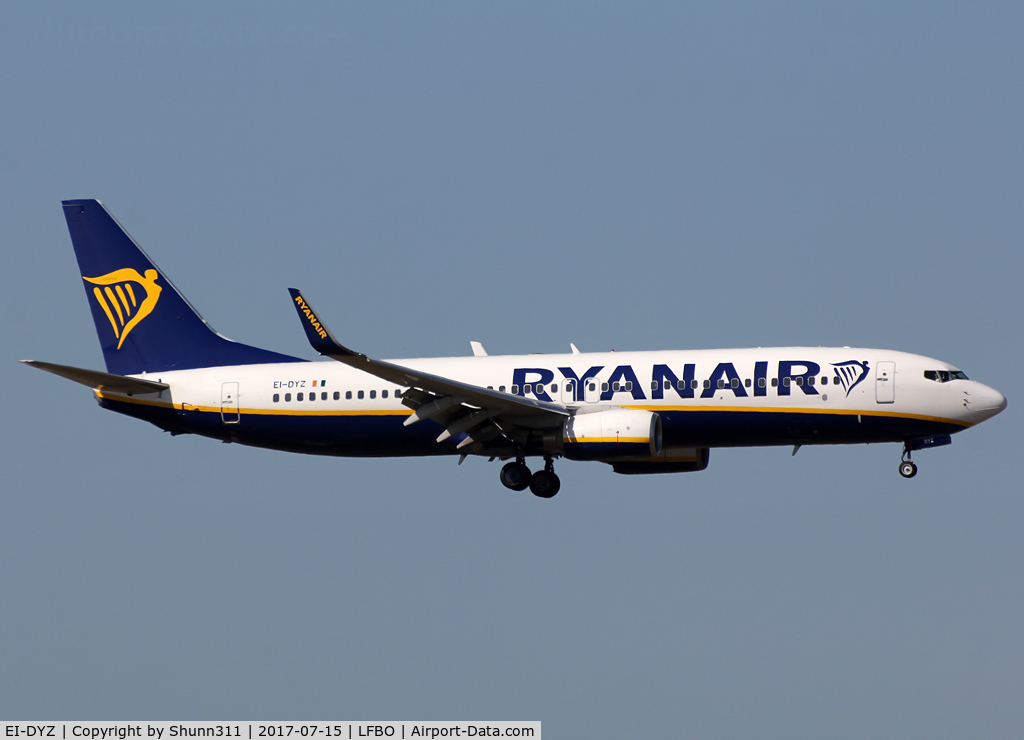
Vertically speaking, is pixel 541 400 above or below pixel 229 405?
below

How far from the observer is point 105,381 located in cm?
4494

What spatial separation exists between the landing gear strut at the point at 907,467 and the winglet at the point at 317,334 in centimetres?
1688

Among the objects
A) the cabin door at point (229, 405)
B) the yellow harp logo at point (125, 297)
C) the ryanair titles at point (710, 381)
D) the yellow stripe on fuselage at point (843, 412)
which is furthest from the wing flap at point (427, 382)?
the yellow harp logo at point (125, 297)

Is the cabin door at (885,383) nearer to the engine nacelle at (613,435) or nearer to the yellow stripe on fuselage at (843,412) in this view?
the yellow stripe on fuselage at (843,412)

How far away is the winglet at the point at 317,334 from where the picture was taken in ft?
116

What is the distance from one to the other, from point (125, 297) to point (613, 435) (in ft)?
62.4

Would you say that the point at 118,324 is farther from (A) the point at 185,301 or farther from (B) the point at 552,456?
(B) the point at 552,456

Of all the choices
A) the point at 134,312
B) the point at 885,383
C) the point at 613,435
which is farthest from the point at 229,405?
the point at 885,383

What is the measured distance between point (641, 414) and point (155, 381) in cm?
1681

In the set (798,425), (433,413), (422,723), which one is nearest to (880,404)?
(798,425)

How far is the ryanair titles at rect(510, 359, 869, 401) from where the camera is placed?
1602 inches

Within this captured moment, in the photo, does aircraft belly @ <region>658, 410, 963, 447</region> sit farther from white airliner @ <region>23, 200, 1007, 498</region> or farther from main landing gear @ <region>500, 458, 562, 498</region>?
main landing gear @ <region>500, 458, 562, 498</region>

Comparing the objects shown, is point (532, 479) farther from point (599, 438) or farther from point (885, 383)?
point (885, 383)

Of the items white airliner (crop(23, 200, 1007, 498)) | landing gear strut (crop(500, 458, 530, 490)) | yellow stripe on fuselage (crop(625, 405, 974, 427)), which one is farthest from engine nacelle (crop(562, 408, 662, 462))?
landing gear strut (crop(500, 458, 530, 490))
